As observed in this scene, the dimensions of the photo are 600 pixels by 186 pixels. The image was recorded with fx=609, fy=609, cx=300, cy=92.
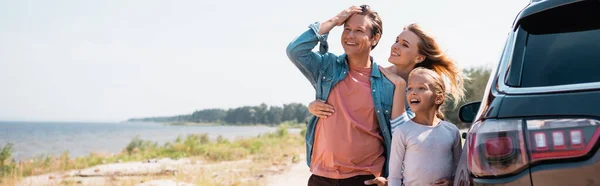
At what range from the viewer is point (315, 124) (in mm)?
3660

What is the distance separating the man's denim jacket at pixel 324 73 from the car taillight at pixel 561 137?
5.25ft

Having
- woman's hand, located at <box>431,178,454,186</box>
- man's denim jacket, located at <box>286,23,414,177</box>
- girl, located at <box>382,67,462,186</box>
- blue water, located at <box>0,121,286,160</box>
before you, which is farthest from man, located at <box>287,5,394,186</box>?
blue water, located at <box>0,121,286,160</box>

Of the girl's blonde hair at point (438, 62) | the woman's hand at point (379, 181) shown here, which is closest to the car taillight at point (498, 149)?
the woman's hand at point (379, 181)

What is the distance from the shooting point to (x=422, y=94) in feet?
9.75

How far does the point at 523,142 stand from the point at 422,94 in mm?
1126

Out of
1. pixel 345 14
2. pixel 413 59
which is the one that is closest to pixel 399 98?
pixel 413 59

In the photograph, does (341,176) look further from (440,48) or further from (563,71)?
(563,71)

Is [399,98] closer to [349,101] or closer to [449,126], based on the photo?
[349,101]

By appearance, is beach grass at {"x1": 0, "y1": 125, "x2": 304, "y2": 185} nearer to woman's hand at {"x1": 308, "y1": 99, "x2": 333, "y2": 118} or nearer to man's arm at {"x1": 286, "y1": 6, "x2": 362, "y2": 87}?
man's arm at {"x1": 286, "y1": 6, "x2": 362, "y2": 87}

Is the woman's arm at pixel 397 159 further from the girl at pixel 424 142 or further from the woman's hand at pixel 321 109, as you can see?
the woman's hand at pixel 321 109

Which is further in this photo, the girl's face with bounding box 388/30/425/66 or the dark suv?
the girl's face with bounding box 388/30/425/66

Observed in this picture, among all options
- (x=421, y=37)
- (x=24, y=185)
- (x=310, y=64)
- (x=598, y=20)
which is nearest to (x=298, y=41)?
(x=310, y=64)

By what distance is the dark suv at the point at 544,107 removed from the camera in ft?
5.79

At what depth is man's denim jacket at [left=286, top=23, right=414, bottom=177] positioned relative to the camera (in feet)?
11.3
